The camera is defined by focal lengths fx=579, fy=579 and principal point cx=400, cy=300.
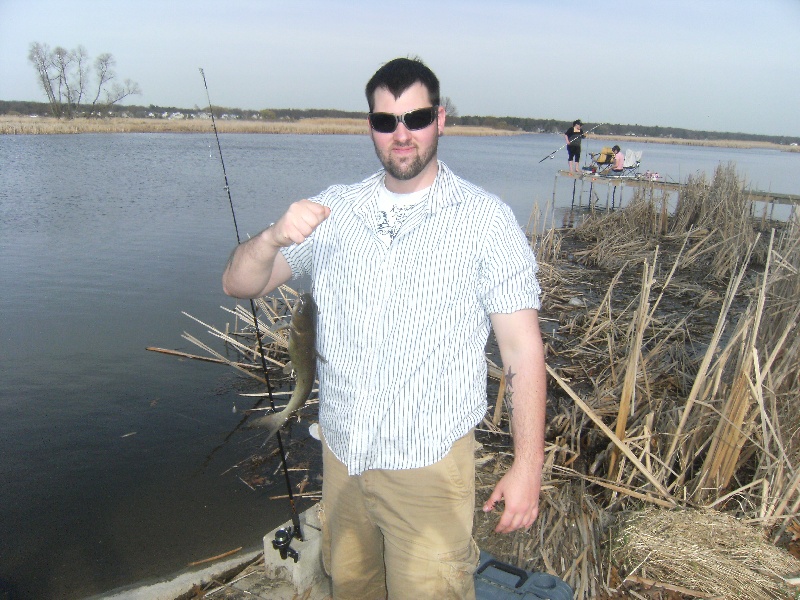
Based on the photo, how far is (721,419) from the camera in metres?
3.54

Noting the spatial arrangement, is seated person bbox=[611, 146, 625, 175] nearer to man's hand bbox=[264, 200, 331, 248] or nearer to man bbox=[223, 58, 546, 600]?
man bbox=[223, 58, 546, 600]

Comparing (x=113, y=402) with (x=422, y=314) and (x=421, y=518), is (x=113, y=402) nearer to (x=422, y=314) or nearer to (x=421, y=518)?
(x=421, y=518)

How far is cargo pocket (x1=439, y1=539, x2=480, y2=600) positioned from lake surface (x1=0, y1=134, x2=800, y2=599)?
9.21 feet

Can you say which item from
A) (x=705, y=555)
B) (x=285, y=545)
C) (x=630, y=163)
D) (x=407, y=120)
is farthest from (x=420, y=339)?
(x=630, y=163)

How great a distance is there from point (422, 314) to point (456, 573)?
1011 millimetres

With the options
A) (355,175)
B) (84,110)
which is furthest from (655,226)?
(84,110)

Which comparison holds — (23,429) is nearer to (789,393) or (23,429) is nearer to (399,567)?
(399,567)

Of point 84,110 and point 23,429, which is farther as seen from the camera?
point 84,110

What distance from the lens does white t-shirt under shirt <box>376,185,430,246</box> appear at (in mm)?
2312

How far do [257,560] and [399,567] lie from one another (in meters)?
1.83

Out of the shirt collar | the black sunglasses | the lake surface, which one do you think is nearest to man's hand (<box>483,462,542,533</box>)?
the shirt collar

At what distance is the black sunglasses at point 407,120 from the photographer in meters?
2.28

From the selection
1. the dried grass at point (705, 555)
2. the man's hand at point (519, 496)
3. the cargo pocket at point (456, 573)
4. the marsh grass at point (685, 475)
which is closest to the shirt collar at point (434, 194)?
the man's hand at point (519, 496)

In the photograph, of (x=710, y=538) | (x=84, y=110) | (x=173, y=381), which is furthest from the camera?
(x=84, y=110)
